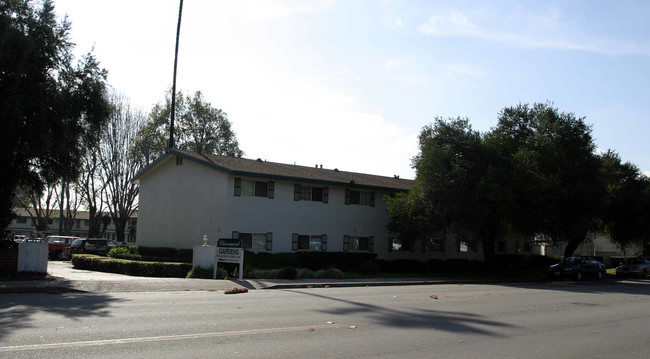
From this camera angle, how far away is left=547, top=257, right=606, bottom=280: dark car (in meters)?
32.0

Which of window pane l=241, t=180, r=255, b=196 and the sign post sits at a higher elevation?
window pane l=241, t=180, r=255, b=196

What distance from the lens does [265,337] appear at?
8672mm

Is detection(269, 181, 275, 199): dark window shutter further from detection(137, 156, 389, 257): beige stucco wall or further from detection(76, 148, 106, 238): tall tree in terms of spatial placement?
detection(76, 148, 106, 238): tall tree

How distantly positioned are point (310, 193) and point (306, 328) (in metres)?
23.4

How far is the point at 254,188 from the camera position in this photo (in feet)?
101

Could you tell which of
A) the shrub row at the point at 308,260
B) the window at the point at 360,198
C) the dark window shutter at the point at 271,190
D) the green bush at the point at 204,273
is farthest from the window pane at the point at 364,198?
the green bush at the point at 204,273

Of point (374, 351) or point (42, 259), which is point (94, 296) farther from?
point (374, 351)

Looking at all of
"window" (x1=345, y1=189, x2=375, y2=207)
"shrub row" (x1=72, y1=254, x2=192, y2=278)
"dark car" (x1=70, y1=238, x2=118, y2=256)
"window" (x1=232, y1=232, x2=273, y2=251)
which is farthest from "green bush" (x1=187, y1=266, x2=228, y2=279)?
"dark car" (x1=70, y1=238, x2=118, y2=256)

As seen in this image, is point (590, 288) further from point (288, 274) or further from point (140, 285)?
point (140, 285)

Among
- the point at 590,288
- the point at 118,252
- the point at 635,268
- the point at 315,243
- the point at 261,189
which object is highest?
the point at 261,189

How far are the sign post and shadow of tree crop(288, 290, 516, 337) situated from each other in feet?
31.2

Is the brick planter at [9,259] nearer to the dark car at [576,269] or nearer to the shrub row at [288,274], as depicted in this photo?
the shrub row at [288,274]

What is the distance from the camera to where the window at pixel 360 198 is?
34562 mm

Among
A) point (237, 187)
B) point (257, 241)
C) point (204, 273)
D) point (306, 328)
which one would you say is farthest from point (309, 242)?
point (306, 328)
